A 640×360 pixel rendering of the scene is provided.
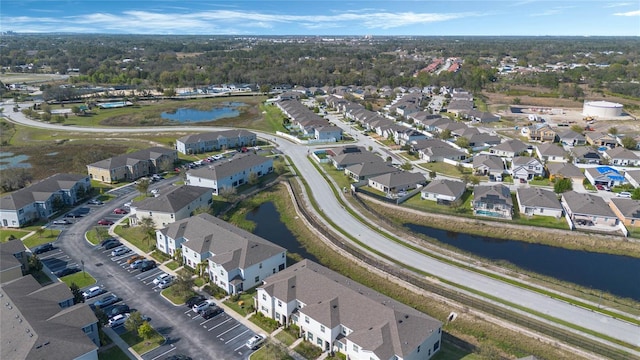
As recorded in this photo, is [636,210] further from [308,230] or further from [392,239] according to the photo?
[308,230]

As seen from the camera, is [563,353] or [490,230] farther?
[490,230]

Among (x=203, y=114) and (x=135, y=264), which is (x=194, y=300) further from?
(x=203, y=114)

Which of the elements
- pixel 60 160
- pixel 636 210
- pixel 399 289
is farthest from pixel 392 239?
pixel 60 160

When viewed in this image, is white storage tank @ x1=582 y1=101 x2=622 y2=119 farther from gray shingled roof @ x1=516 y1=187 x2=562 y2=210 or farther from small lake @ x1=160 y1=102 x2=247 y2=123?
small lake @ x1=160 y1=102 x2=247 y2=123

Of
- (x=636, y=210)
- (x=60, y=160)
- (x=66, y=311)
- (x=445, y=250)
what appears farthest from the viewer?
(x=60, y=160)

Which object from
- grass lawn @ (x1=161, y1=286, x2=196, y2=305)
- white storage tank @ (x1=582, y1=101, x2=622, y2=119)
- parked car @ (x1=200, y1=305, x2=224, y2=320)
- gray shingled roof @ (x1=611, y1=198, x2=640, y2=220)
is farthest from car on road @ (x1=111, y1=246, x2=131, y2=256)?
white storage tank @ (x1=582, y1=101, x2=622, y2=119)

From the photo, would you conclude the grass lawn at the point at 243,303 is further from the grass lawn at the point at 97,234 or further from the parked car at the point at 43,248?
the parked car at the point at 43,248
